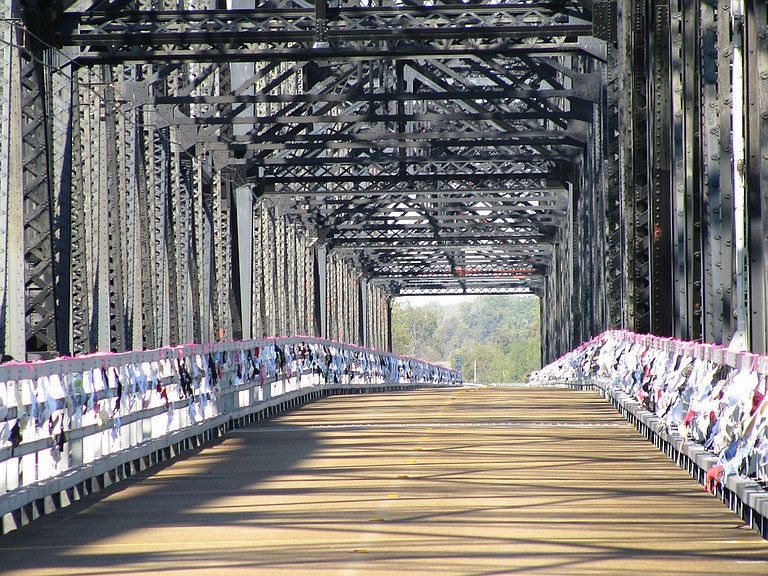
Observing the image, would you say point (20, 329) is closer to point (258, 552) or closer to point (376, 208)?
point (258, 552)

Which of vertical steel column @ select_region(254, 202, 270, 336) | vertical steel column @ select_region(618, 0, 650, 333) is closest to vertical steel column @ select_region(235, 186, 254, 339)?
vertical steel column @ select_region(254, 202, 270, 336)

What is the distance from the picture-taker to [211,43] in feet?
77.4

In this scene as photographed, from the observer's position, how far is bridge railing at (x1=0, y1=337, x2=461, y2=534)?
36.2 ft

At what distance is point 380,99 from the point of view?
31.3 m

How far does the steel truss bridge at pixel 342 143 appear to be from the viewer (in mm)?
15344

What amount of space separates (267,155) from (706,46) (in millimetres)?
27110

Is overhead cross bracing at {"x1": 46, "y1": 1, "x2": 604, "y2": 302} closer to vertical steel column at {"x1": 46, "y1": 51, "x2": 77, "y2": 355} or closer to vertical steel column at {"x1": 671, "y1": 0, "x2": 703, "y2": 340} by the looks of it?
vertical steel column at {"x1": 46, "y1": 51, "x2": 77, "y2": 355}

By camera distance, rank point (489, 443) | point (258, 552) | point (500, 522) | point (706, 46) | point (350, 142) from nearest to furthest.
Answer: point (258, 552) → point (500, 522) → point (706, 46) → point (489, 443) → point (350, 142)

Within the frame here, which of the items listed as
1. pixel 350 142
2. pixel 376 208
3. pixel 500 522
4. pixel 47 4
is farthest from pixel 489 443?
pixel 376 208

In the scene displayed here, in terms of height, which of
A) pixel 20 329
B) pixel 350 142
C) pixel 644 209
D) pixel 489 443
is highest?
pixel 350 142

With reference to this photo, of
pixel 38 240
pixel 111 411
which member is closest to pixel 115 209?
pixel 38 240

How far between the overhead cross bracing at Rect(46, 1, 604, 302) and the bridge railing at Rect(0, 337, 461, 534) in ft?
18.2

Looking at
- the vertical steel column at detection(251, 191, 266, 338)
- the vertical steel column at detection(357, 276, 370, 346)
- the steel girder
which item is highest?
the steel girder

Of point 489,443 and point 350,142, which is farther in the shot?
point 350,142
